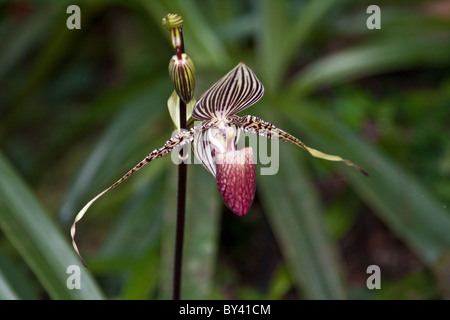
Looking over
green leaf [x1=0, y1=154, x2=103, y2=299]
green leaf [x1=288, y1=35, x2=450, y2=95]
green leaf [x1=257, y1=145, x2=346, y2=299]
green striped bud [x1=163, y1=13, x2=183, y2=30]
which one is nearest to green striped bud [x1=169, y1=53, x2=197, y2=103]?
green striped bud [x1=163, y1=13, x2=183, y2=30]

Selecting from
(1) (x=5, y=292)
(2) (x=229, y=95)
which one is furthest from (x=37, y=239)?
(2) (x=229, y=95)

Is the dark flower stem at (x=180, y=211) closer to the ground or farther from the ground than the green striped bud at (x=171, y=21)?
closer to the ground

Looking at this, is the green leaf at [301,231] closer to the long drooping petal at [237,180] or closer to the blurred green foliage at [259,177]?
the blurred green foliage at [259,177]

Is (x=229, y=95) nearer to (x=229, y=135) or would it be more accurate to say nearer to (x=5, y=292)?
(x=229, y=135)

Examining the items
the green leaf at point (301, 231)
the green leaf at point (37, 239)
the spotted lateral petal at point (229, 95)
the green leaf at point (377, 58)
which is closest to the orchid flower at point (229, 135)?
the spotted lateral petal at point (229, 95)

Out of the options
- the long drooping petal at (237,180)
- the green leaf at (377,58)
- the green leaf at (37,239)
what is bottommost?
the green leaf at (37,239)

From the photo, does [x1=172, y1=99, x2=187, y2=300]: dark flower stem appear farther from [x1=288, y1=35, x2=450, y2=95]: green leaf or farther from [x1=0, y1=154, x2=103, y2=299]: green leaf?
[x1=288, y1=35, x2=450, y2=95]: green leaf
